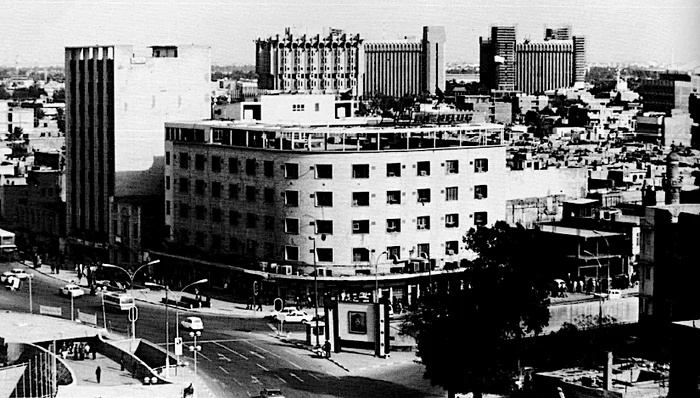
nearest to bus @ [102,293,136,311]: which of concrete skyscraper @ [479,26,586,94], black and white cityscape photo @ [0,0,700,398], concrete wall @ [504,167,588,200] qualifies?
black and white cityscape photo @ [0,0,700,398]

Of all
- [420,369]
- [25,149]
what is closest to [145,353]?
[420,369]

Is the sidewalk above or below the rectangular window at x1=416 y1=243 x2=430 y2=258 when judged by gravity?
below

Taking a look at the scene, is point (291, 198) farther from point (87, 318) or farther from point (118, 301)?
point (87, 318)

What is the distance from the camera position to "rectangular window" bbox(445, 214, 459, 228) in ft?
128

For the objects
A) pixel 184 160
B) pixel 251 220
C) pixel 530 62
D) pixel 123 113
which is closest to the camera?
pixel 251 220

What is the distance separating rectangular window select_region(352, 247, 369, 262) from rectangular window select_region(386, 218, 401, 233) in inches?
31.1

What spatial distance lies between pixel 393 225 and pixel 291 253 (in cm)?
265

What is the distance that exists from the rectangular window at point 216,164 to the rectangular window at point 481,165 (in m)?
6.81

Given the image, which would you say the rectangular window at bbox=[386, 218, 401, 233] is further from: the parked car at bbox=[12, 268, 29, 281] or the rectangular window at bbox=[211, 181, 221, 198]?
the parked car at bbox=[12, 268, 29, 281]

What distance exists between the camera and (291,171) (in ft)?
125

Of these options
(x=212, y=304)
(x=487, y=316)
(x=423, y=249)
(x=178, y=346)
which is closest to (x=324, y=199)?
(x=423, y=249)

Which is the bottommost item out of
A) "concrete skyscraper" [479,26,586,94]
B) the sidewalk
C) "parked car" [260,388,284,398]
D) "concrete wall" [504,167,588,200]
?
"parked car" [260,388,284,398]

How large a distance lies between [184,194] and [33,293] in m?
5.22

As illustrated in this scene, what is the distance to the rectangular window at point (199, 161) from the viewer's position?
1638 inches
